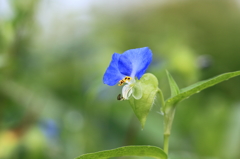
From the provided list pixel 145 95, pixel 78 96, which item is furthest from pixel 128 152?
pixel 78 96

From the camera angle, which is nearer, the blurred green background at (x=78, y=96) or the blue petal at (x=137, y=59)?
the blue petal at (x=137, y=59)

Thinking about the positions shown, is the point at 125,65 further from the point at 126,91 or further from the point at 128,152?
the point at 128,152

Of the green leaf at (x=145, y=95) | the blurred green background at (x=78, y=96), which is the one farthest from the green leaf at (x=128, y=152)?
the blurred green background at (x=78, y=96)

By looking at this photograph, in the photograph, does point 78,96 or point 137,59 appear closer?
point 137,59

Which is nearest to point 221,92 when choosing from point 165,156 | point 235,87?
point 235,87

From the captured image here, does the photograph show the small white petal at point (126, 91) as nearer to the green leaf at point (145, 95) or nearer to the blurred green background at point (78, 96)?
the green leaf at point (145, 95)

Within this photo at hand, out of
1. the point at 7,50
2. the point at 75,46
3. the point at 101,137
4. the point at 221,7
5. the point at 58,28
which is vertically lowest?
the point at 101,137

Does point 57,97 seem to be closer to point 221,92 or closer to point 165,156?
point 221,92
